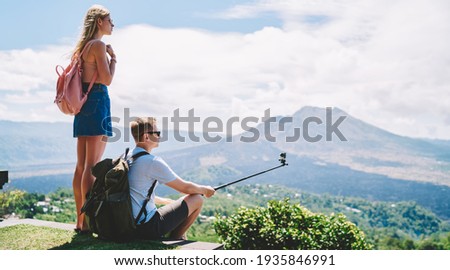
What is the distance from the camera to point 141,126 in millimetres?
3057

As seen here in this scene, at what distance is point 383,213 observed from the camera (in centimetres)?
12825

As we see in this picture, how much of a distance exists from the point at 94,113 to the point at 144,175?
2.12 feet

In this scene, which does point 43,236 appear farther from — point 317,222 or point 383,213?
point 383,213

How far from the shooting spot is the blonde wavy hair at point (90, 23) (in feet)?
10.8

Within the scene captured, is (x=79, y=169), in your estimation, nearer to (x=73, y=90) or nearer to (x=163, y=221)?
(x=73, y=90)

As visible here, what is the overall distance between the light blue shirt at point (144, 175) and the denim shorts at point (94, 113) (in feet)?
1.42

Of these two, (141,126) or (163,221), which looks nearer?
(141,126)

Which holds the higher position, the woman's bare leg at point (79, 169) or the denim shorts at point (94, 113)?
the denim shorts at point (94, 113)

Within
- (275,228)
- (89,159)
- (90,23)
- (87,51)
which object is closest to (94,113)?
(89,159)

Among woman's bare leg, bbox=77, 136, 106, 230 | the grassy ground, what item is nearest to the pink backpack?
woman's bare leg, bbox=77, 136, 106, 230

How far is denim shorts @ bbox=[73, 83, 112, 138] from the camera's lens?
332 cm

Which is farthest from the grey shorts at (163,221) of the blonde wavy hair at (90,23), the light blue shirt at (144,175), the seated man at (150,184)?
the blonde wavy hair at (90,23)

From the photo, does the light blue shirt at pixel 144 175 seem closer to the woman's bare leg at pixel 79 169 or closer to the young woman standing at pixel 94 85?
the young woman standing at pixel 94 85
